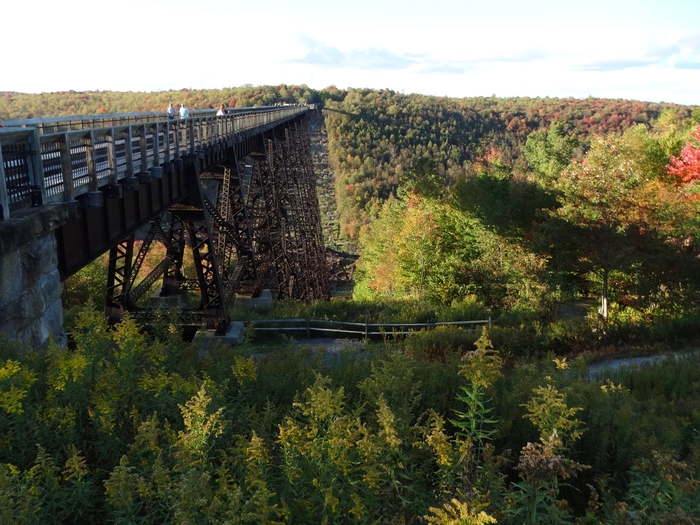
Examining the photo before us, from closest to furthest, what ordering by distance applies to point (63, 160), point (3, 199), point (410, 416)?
point (410, 416) < point (3, 199) < point (63, 160)

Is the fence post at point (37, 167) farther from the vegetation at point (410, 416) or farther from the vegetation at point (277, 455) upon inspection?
the vegetation at point (277, 455)

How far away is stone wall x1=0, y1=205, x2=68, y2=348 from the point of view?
17.1 ft

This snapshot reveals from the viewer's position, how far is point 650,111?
121 m

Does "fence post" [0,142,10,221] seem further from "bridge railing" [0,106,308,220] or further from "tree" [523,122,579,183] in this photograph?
"tree" [523,122,579,183]

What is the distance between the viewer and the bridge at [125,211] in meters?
5.81

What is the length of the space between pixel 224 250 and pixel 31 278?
46.2 ft

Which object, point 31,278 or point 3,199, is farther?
point 31,278

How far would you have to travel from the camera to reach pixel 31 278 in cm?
577

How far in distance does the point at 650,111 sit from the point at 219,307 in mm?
130614

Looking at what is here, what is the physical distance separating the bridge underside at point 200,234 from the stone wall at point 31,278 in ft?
3.57

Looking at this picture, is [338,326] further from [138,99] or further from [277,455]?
[138,99]

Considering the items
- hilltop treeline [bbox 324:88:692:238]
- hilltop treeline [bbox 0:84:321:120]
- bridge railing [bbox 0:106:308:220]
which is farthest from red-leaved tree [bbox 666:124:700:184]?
hilltop treeline [bbox 0:84:321:120]

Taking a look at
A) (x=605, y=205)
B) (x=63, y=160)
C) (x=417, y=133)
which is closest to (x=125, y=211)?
(x=63, y=160)

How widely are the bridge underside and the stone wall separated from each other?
3.57 ft
